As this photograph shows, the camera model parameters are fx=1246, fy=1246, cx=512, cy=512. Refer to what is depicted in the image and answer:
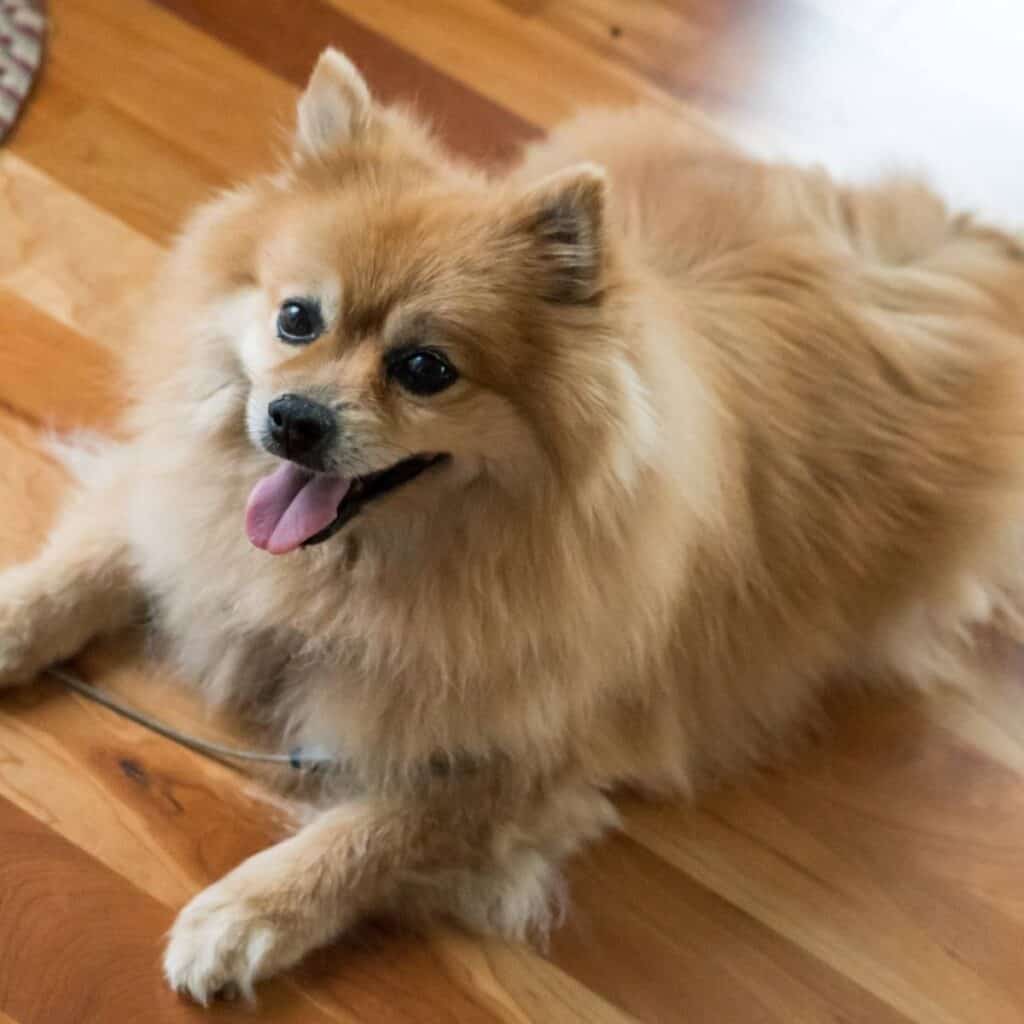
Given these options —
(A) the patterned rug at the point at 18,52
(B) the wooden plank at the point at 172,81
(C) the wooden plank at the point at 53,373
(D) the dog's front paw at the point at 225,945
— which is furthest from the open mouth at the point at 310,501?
(A) the patterned rug at the point at 18,52

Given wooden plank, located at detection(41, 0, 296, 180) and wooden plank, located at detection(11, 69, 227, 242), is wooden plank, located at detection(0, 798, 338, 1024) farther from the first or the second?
wooden plank, located at detection(41, 0, 296, 180)

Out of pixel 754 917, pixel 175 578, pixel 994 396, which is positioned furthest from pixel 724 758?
pixel 175 578

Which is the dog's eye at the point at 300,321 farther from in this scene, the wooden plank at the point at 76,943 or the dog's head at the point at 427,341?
the wooden plank at the point at 76,943

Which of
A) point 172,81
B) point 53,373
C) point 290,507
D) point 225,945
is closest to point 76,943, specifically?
point 225,945

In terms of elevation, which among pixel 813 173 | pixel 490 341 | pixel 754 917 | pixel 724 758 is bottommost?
pixel 754 917

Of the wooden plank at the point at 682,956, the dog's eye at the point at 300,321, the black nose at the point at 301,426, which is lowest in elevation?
the wooden plank at the point at 682,956

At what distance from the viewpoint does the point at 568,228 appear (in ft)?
3.99

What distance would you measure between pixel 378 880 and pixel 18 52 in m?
1.57

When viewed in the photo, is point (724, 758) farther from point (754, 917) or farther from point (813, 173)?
point (813, 173)

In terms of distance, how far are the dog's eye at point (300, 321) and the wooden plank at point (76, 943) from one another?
739 millimetres

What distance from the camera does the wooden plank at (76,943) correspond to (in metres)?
1.47

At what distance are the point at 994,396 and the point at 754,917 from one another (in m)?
0.78

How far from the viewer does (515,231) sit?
4.07ft

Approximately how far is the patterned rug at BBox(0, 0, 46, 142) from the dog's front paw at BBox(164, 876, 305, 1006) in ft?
4.43
